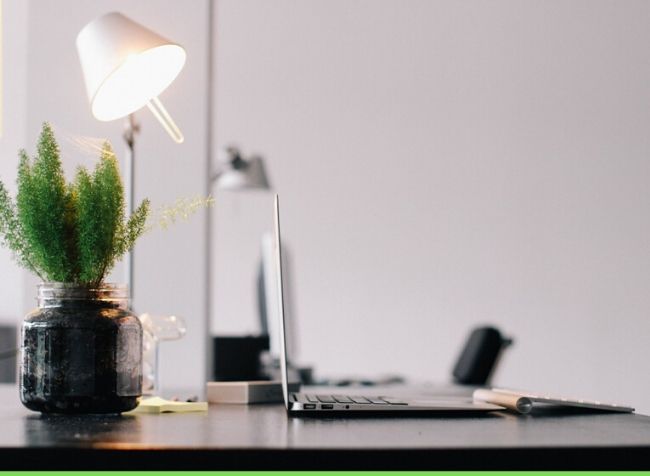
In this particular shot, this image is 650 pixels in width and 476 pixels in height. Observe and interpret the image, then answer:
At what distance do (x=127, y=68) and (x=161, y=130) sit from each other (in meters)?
0.97

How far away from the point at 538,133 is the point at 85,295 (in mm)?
4748

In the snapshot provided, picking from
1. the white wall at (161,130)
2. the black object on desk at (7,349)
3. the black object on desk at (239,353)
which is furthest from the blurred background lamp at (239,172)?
the white wall at (161,130)

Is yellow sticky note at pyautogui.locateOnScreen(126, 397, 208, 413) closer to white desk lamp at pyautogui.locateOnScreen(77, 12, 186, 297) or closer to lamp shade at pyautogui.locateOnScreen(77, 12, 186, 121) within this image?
white desk lamp at pyautogui.locateOnScreen(77, 12, 186, 297)

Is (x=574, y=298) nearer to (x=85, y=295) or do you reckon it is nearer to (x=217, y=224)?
(x=217, y=224)

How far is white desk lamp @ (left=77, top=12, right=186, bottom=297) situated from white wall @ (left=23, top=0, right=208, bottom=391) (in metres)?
0.78

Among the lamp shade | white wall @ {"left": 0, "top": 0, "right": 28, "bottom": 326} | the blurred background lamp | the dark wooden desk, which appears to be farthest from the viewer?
the blurred background lamp

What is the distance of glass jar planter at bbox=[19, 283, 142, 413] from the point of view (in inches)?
56.3

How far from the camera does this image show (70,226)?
1513mm

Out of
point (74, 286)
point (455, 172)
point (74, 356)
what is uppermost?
point (455, 172)

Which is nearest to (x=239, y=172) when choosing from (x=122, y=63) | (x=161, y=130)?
(x=161, y=130)

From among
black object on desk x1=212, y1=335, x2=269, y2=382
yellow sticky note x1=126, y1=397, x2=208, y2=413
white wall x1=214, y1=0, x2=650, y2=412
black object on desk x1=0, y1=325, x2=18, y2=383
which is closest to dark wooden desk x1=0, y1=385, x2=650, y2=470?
yellow sticky note x1=126, y1=397, x2=208, y2=413

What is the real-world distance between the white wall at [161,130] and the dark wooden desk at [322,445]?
1.57 m

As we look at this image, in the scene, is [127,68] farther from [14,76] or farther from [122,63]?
[14,76]

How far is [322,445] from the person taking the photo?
1009mm
